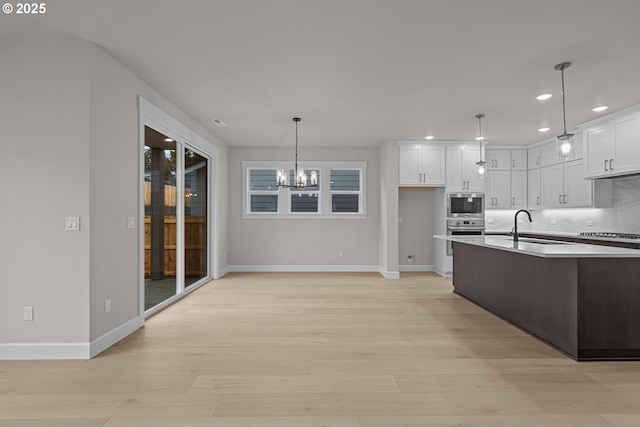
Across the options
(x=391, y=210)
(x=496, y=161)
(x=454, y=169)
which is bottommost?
(x=391, y=210)

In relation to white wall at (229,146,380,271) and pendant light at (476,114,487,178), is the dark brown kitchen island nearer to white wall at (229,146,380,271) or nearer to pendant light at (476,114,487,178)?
pendant light at (476,114,487,178)

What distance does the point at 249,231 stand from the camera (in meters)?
7.30

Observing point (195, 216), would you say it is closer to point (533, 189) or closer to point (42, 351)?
point (42, 351)

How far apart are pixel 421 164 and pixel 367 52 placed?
4.03 m

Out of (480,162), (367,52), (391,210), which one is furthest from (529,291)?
(391,210)

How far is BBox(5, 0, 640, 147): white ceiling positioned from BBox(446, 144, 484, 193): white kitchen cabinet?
1656 millimetres

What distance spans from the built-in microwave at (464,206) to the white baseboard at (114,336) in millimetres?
5779

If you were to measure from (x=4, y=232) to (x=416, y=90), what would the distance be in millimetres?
4439

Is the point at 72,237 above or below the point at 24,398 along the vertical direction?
above

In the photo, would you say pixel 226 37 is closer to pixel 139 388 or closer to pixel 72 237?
pixel 72 237

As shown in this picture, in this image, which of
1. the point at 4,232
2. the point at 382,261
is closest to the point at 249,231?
the point at 382,261

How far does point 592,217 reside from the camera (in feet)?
19.5

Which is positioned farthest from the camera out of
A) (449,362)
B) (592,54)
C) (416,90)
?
(416,90)

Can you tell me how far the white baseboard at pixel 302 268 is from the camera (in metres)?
7.30
